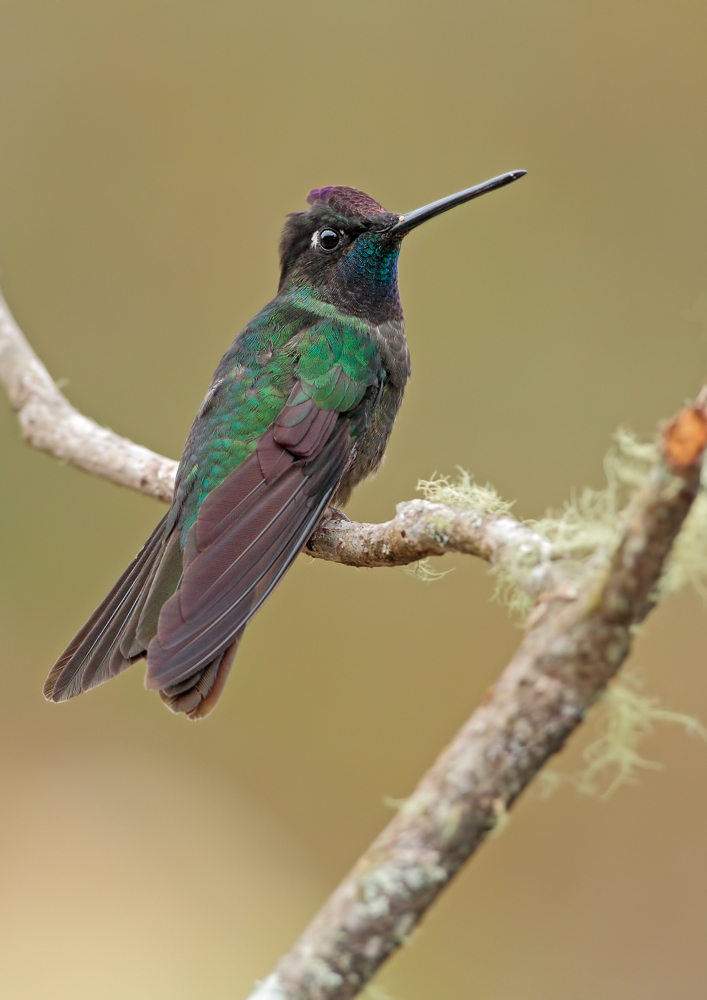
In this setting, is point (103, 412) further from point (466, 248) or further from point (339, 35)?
point (339, 35)

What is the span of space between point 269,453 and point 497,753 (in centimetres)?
171

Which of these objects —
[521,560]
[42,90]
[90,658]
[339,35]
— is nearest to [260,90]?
[339,35]

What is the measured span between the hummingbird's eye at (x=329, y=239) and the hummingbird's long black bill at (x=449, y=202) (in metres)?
0.21

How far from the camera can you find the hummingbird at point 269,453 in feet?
7.34

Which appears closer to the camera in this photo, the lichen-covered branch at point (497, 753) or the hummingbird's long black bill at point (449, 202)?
the lichen-covered branch at point (497, 753)

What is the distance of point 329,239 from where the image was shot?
131 inches

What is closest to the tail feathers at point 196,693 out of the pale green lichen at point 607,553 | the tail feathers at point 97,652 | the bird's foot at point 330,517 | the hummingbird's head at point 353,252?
the tail feathers at point 97,652

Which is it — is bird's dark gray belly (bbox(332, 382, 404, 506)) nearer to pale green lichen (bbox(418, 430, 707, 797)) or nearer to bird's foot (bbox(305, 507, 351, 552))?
bird's foot (bbox(305, 507, 351, 552))

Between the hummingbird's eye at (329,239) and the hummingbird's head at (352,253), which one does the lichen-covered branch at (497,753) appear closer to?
the hummingbird's head at (352,253)

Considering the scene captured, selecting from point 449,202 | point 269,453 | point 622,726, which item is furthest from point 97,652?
point 449,202

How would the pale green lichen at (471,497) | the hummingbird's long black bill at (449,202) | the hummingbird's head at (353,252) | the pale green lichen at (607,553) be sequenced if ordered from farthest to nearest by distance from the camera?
the hummingbird's head at (353,252) < the hummingbird's long black bill at (449,202) < the pale green lichen at (471,497) < the pale green lichen at (607,553)

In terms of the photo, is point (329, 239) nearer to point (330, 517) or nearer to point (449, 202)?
point (449, 202)

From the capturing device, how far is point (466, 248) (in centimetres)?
598

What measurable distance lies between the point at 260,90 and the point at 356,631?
3.58 m
